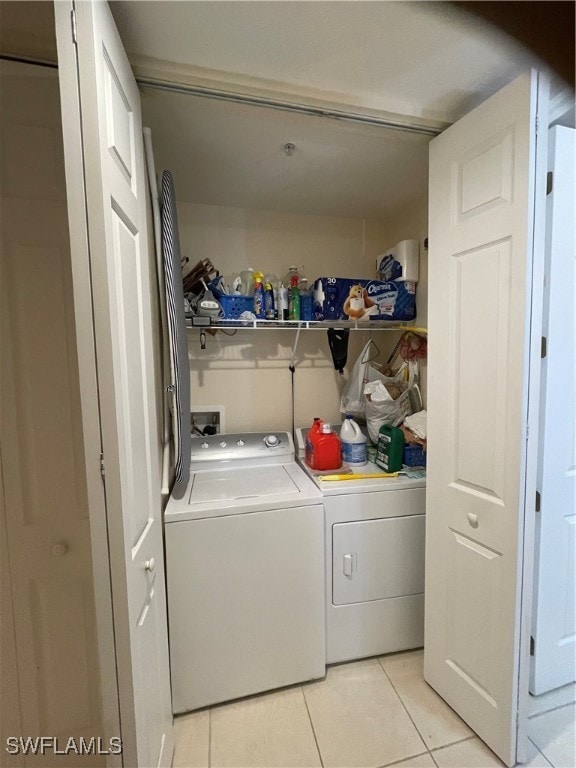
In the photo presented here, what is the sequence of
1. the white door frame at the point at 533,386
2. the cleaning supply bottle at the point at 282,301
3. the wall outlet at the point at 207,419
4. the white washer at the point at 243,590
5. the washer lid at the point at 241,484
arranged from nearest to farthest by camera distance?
the white door frame at the point at 533,386 → the white washer at the point at 243,590 → the washer lid at the point at 241,484 → the cleaning supply bottle at the point at 282,301 → the wall outlet at the point at 207,419

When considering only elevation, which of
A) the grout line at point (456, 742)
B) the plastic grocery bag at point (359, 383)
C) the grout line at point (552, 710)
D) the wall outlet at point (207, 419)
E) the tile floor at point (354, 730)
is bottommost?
the grout line at point (552, 710)

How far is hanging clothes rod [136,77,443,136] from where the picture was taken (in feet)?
3.73

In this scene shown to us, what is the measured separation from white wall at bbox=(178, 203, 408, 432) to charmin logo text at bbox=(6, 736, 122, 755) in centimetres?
144

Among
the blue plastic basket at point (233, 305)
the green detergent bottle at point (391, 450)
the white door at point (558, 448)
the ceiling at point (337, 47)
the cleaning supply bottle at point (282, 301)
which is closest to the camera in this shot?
the ceiling at point (337, 47)

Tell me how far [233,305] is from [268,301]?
0.22 meters

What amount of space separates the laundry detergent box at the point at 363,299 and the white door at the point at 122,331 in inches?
44.6

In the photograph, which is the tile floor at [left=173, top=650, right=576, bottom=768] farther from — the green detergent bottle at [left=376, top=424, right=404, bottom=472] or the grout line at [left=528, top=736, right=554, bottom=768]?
the green detergent bottle at [left=376, top=424, right=404, bottom=472]

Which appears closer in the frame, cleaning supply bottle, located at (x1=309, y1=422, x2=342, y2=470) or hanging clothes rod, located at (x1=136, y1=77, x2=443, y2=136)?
hanging clothes rod, located at (x1=136, y1=77, x2=443, y2=136)

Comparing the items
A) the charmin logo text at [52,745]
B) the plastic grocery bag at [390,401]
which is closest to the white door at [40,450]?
the charmin logo text at [52,745]

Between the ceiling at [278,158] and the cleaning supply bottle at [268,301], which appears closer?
the ceiling at [278,158]

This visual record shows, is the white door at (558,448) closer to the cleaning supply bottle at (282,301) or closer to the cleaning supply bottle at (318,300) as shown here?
the cleaning supply bottle at (318,300)

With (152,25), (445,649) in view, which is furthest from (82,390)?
(445,649)

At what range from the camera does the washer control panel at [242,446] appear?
1.89 metres

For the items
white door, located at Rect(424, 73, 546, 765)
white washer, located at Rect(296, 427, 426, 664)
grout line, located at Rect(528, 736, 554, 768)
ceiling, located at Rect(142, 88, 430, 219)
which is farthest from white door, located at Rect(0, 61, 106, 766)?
grout line, located at Rect(528, 736, 554, 768)
